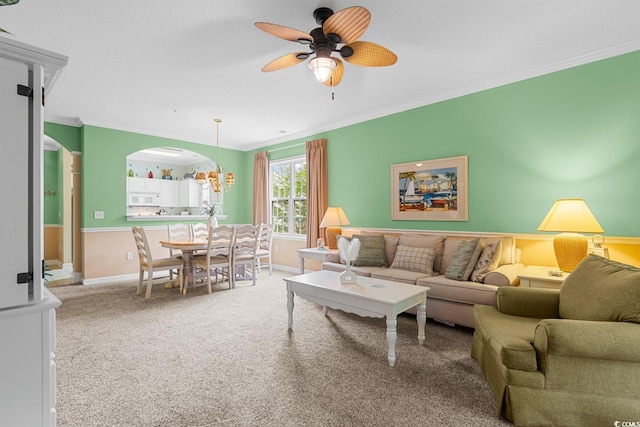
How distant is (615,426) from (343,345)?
70.2 inches

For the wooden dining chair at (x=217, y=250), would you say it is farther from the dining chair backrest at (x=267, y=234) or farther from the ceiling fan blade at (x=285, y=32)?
the ceiling fan blade at (x=285, y=32)

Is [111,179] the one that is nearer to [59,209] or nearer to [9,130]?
[59,209]

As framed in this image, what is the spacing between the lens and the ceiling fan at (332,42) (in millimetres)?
2162

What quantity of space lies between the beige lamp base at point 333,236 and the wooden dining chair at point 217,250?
1503 mm

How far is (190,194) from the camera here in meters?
8.72

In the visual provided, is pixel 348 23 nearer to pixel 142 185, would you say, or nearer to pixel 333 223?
pixel 333 223

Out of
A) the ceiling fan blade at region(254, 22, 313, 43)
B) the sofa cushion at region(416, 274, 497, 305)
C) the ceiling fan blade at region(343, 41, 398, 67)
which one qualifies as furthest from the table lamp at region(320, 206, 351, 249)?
the ceiling fan blade at region(254, 22, 313, 43)

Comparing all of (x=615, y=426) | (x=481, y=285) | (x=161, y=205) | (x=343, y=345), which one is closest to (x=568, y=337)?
(x=615, y=426)

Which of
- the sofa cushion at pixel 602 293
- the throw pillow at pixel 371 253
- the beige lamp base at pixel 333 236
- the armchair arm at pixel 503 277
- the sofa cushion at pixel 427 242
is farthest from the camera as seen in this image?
the beige lamp base at pixel 333 236

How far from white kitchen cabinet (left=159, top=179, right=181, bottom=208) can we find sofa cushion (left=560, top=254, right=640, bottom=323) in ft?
28.9

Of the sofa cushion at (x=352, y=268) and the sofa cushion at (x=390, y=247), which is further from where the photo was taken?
the sofa cushion at (x=390, y=247)

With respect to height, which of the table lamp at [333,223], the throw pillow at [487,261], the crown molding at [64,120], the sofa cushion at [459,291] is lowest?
the sofa cushion at [459,291]

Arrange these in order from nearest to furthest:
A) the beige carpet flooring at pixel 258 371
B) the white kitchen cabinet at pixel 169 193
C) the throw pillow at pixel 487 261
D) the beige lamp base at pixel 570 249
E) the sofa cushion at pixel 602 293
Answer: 1. the sofa cushion at pixel 602 293
2. the beige carpet flooring at pixel 258 371
3. the beige lamp base at pixel 570 249
4. the throw pillow at pixel 487 261
5. the white kitchen cabinet at pixel 169 193

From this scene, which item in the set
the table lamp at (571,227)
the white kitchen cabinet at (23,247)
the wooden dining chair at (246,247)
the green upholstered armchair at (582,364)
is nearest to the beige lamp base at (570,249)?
the table lamp at (571,227)
